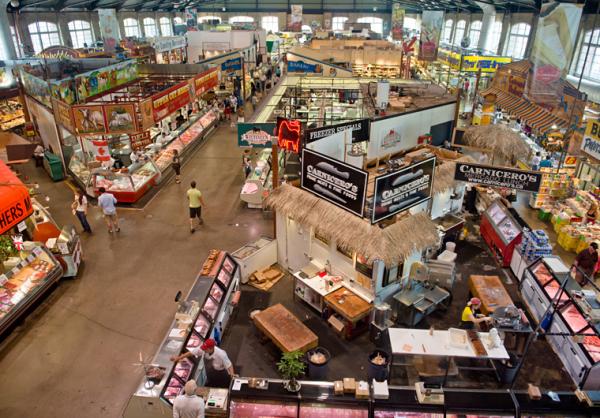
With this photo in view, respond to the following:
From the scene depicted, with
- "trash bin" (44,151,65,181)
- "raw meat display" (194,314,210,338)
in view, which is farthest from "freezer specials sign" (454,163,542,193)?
"trash bin" (44,151,65,181)

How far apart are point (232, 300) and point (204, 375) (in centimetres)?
241

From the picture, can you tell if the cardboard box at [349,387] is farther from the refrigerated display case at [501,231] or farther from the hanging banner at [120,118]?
the hanging banner at [120,118]

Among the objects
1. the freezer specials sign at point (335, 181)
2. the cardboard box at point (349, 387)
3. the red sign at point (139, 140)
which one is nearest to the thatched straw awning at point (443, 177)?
the freezer specials sign at point (335, 181)

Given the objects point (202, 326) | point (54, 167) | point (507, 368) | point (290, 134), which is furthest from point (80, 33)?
point (507, 368)

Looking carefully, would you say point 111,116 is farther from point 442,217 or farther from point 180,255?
point 442,217

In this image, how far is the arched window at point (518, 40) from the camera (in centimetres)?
3497

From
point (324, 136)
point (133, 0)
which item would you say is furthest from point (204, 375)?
point (133, 0)

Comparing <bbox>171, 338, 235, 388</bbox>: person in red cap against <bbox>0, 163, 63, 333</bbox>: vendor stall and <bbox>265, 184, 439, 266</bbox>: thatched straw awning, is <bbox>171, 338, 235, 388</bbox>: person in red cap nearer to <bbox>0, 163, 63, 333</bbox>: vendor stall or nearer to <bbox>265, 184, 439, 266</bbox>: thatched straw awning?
<bbox>265, 184, 439, 266</bbox>: thatched straw awning

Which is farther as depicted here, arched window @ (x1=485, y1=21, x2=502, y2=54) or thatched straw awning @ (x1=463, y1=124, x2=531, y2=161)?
arched window @ (x1=485, y1=21, x2=502, y2=54)

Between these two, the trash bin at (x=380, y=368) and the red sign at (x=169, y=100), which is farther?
the red sign at (x=169, y=100)

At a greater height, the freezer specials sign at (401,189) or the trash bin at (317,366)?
the freezer specials sign at (401,189)

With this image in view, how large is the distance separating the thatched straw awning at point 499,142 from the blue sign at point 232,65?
58.7 ft

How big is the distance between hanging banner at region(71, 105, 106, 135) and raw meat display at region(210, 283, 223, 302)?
9.73 m

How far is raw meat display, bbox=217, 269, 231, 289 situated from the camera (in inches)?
376
